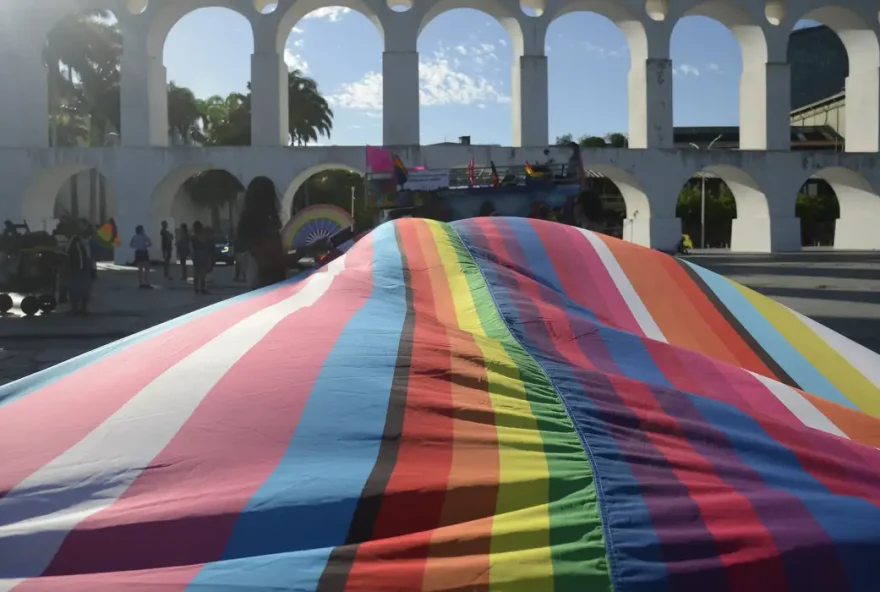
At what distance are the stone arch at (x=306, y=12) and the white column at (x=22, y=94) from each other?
281 inches

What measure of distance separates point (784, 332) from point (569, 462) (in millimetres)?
1450

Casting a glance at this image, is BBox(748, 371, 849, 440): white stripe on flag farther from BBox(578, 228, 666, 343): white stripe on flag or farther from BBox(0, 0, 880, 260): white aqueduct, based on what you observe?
BBox(0, 0, 880, 260): white aqueduct

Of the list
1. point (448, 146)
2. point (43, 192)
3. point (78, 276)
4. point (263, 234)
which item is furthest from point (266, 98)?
point (263, 234)

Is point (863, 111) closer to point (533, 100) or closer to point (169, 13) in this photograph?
point (533, 100)

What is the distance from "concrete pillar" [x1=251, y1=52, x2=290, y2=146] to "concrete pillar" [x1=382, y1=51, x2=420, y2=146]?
312 centimetres

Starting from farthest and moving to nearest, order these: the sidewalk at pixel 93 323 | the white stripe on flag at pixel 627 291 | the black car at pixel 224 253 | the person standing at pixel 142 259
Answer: the black car at pixel 224 253 → the person standing at pixel 142 259 → the sidewalk at pixel 93 323 → the white stripe on flag at pixel 627 291

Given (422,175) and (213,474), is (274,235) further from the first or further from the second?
(422,175)

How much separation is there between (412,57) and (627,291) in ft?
73.3

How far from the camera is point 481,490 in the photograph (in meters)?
1.50

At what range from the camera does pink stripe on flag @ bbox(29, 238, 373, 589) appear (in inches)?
53.6

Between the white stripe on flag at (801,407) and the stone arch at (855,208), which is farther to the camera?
the stone arch at (855,208)

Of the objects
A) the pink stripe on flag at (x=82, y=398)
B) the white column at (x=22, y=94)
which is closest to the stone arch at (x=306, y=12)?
the white column at (x=22, y=94)

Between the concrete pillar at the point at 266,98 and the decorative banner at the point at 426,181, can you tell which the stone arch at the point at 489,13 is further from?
the decorative banner at the point at 426,181

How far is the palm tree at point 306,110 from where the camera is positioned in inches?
1877
